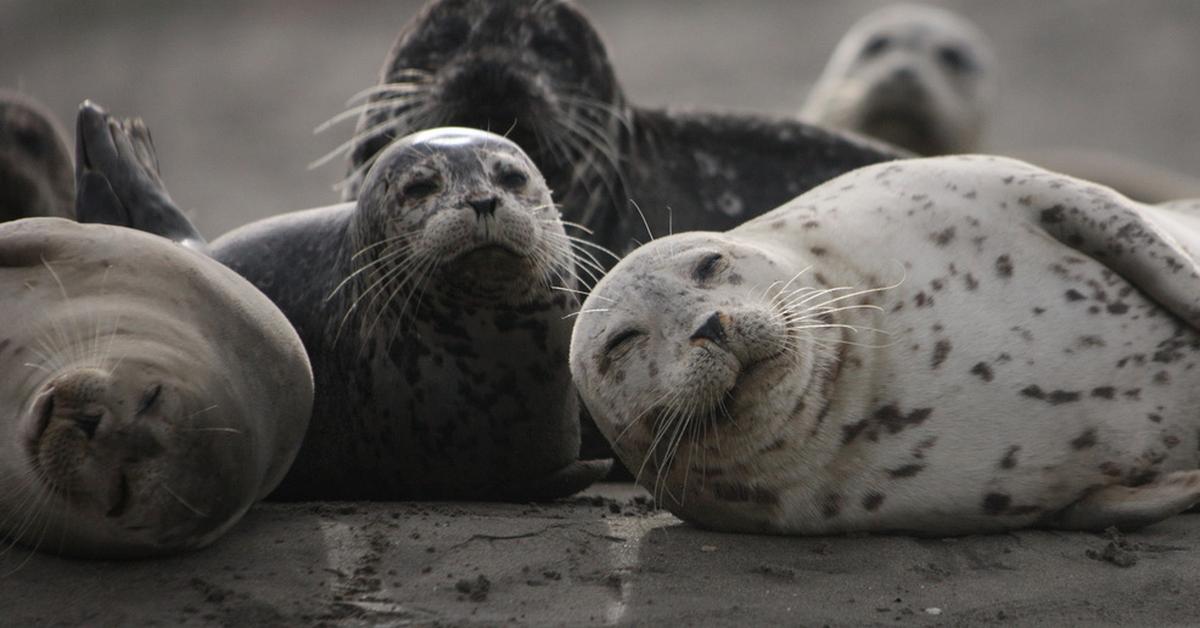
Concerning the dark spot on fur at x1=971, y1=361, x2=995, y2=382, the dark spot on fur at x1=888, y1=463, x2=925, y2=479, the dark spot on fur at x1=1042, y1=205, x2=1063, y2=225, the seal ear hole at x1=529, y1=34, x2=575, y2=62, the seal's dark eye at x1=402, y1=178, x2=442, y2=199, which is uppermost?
the seal ear hole at x1=529, y1=34, x2=575, y2=62

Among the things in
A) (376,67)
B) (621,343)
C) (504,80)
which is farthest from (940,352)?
(376,67)

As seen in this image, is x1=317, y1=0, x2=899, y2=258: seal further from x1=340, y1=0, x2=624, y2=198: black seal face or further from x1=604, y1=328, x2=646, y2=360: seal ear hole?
x1=604, y1=328, x2=646, y2=360: seal ear hole

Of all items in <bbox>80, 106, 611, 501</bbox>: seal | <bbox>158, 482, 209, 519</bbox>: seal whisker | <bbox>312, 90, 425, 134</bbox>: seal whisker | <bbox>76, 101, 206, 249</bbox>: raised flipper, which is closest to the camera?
<bbox>158, 482, 209, 519</bbox>: seal whisker

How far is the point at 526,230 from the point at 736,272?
2.10 feet

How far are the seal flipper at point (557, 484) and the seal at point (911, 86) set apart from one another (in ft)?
18.9

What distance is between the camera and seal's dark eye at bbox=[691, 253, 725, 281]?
4.33m

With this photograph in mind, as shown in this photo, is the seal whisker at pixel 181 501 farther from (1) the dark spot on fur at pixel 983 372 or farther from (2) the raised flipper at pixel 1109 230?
(2) the raised flipper at pixel 1109 230

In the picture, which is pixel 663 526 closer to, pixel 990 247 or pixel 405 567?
pixel 405 567

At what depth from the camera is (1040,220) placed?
466cm

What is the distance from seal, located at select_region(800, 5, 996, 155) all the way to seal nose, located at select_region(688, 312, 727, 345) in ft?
21.2

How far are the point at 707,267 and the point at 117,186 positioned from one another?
2.20 m

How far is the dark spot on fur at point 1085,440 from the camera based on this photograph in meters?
4.29

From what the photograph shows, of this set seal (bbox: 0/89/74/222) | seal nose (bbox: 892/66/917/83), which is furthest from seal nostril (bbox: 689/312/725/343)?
seal nose (bbox: 892/66/917/83)

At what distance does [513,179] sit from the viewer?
16.2 feet
